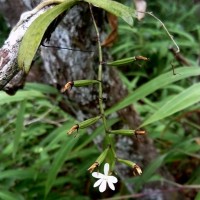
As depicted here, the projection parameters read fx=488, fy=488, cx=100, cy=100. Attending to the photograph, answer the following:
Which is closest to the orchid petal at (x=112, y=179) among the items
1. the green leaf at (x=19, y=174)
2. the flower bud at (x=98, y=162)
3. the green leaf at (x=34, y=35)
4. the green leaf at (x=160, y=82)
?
the flower bud at (x=98, y=162)

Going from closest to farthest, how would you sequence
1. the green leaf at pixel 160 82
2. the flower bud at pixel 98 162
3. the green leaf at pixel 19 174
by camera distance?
the flower bud at pixel 98 162, the green leaf at pixel 160 82, the green leaf at pixel 19 174

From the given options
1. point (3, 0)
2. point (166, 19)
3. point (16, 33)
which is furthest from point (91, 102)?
point (166, 19)

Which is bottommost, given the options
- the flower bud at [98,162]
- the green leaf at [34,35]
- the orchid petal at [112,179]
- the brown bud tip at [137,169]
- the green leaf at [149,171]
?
the green leaf at [149,171]

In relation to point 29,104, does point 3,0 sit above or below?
above

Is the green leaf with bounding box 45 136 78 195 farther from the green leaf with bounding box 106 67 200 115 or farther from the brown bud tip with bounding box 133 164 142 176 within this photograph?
the brown bud tip with bounding box 133 164 142 176

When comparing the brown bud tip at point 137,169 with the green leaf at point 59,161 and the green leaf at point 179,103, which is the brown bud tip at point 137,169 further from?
the green leaf at point 59,161

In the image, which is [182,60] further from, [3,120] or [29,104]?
[3,120]

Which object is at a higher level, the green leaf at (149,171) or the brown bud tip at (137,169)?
the brown bud tip at (137,169)
